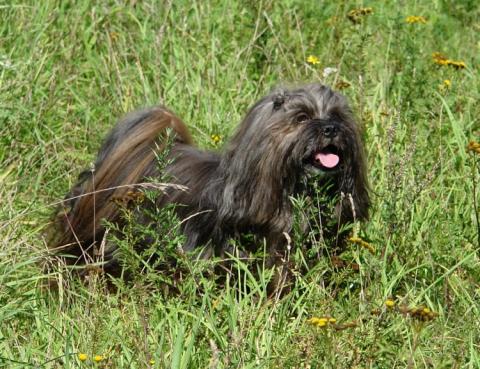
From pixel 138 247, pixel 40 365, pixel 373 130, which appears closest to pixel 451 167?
pixel 373 130

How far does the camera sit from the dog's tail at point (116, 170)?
5.84m

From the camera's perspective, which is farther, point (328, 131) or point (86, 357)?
point (328, 131)

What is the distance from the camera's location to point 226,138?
258 inches

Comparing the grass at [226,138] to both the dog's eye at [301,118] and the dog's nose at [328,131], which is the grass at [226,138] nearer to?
the dog's nose at [328,131]

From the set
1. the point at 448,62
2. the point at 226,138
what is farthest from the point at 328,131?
the point at 448,62

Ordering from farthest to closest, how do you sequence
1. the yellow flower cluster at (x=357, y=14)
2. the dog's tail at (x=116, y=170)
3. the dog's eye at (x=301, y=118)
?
the yellow flower cluster at (x=357, y=14) < the dog's tail at (x=116, y=170) < the dog's eye at (x=301, y=118)

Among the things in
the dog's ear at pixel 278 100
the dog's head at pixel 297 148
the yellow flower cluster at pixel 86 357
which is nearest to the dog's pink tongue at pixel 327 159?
the dog's head at pixel 297 148

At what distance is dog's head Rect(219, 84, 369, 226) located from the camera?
5.20 meters

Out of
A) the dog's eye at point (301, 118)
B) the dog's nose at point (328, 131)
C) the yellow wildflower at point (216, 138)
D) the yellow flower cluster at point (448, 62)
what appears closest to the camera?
the dog's nose at point (328, 131)

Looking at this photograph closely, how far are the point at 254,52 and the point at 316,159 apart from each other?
236 centimetres

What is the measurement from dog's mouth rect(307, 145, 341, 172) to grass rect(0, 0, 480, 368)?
24 cm

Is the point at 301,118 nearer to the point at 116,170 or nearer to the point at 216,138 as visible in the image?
the point at 116,170

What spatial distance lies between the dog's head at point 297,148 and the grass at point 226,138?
19 centimetres

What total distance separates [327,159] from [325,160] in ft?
0.04
